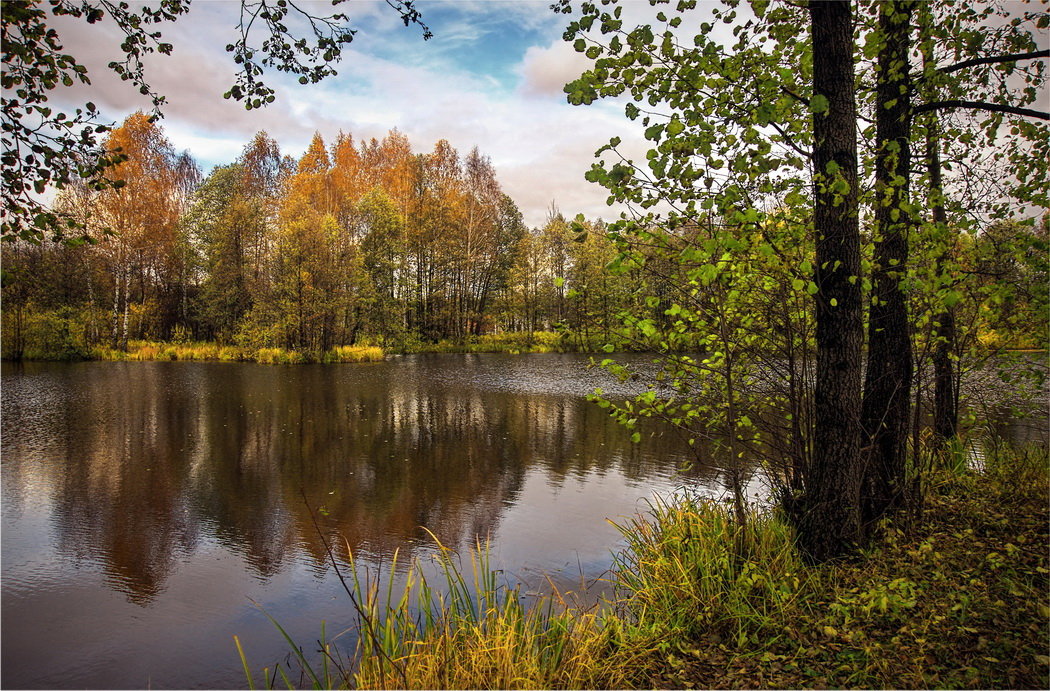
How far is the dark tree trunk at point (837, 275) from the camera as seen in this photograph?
392 cm

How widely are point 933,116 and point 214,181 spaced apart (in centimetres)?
3559

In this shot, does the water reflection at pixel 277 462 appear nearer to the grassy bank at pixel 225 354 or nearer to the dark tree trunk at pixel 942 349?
the dark tree trunk at pixel 942 349

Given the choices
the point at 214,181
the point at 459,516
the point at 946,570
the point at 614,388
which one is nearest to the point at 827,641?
the point at 946,570

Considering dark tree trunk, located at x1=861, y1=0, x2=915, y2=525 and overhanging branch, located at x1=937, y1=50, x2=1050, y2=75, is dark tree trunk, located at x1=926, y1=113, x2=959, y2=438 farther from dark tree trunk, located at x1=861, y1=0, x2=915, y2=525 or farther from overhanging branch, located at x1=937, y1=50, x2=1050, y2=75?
overhanging branch, located at x1=937, y1=50, x2=1050, y2=75

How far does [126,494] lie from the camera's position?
7.59 metres

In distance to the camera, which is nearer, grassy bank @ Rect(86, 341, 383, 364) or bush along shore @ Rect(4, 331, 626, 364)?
bush along shore @ Rect(4, 331, 626, 364)

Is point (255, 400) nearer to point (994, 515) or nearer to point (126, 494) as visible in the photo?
point (126, 494)

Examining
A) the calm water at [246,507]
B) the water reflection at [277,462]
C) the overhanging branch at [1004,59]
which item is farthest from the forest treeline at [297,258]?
the overhanging branch at [1004,59]

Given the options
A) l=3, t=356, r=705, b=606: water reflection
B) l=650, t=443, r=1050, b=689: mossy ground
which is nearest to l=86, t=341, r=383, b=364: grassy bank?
l=3, t=356, r=705, b=606: water reflection

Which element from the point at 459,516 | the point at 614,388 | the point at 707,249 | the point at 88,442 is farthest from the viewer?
the point at 614,388

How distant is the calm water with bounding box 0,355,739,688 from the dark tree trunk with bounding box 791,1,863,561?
2.42m

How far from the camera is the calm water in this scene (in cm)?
439

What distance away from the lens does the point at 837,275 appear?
3947mm

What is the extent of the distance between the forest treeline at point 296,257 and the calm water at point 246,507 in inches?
414
